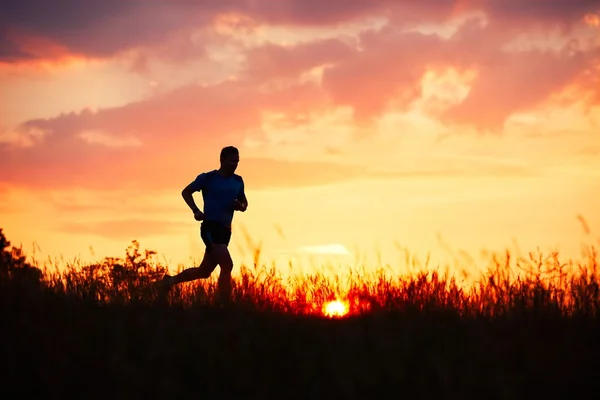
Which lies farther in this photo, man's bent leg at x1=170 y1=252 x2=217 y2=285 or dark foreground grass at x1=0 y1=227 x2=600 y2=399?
man's bent leg at x1=170 y1=252 x2=217 y2=285

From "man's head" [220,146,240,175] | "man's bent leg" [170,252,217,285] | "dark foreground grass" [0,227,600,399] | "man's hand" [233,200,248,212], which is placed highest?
"man's head" [220,146,240,175]

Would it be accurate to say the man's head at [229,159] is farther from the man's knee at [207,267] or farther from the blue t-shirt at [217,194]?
the man's knee at [207,267]


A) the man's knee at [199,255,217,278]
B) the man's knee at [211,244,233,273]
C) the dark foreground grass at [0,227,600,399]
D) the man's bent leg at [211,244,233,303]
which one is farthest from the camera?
the man's knee at [199,255,217,278]

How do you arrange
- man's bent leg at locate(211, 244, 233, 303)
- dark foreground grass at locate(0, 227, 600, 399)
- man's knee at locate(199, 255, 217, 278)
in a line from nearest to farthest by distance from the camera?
dark foreground grass at locate(0, 227, 600, 399) → man's bent leg at locate(211, 244, 233, 303) → man's knee at locate(199, 255, 217, 278)

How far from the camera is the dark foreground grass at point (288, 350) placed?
5.41m

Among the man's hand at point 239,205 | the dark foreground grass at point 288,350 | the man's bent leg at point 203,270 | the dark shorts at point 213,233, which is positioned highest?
the man's hand at point 239,205

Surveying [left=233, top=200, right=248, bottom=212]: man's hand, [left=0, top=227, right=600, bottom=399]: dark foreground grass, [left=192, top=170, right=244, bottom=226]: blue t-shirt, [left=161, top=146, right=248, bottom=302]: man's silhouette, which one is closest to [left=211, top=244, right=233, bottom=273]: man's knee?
[left=161, top=146, right=248, bottom=302]: man's silhouette

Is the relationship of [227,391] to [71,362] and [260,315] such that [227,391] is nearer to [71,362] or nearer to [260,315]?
[71,362]

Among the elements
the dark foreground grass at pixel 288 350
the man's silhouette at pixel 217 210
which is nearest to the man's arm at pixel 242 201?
the man's silhouette at pixel 217 210

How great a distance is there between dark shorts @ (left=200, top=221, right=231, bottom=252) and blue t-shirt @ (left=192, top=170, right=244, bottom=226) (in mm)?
62

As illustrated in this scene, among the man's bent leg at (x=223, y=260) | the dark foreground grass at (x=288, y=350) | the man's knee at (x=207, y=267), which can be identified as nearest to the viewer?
the dark foreground grass at (x=288, y=350)

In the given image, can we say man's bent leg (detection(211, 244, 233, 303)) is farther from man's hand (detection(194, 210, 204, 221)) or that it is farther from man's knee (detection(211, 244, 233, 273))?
man's hand (detection(194, 210, 204, 221))

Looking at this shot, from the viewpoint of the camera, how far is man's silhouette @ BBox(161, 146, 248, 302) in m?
10.6

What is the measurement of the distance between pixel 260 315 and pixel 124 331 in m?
1.44
